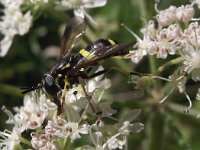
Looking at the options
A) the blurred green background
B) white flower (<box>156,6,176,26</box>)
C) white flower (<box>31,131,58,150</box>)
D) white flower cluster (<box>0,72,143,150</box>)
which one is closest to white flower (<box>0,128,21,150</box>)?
white flower cluster (<box>0,72,143,150</box>)

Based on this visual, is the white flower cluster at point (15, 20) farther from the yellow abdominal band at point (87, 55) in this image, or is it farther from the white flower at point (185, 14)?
the white flower at point (185, 14)

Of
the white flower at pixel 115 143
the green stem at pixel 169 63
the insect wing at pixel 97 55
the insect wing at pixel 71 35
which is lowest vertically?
the white flower at pixel 115 143

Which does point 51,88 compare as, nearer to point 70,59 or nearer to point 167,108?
point 70,59

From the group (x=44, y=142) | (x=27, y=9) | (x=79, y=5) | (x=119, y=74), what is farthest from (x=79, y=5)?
(x=44, y=142)

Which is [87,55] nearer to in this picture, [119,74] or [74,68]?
[74,68]

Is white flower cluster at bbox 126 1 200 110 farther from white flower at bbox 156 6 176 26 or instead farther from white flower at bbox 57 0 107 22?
white flower at bbox 57 0 107 22

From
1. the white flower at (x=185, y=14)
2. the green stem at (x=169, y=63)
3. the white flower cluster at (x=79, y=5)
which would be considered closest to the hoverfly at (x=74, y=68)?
the green stem at (x=169, y=63)
